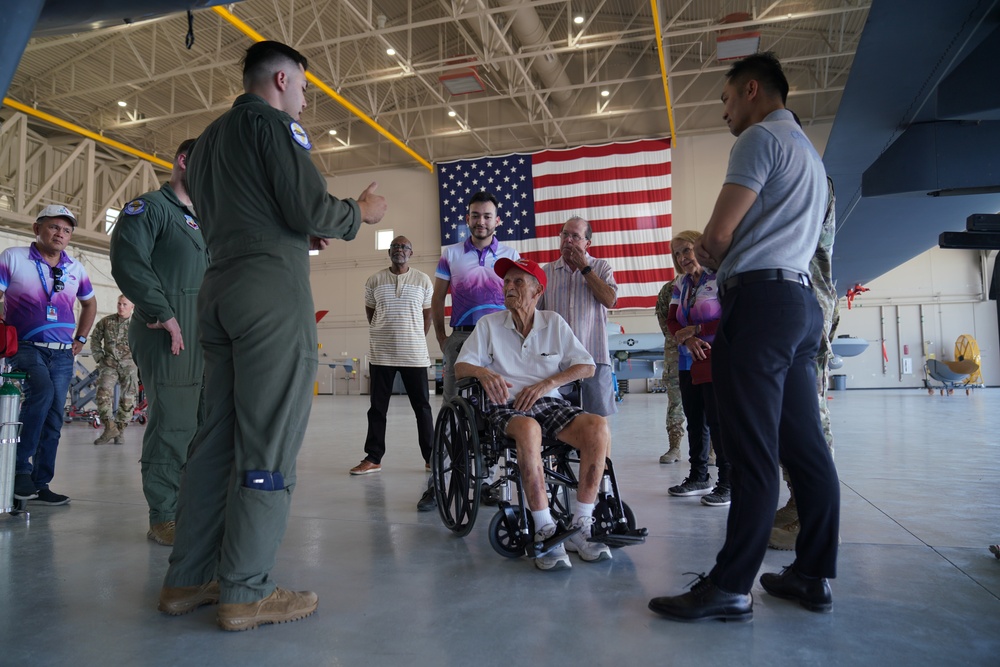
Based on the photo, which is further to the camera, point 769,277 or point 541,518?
point 541,518

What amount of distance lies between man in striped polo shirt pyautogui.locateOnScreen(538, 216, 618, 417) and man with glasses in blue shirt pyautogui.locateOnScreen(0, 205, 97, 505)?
253 cm

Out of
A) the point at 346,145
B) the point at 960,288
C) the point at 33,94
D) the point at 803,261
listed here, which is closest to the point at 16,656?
the point at 803,261

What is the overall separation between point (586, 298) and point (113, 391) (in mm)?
5772

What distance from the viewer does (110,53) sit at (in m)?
13.3

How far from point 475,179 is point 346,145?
4015 millimetres

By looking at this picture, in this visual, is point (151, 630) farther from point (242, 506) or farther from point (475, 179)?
point (475, 179)

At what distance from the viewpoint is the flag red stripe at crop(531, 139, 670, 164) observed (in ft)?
52.9

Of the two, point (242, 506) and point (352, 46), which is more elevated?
point (352, 46)

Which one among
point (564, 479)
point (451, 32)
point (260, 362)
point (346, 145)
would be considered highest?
point (451, 32)

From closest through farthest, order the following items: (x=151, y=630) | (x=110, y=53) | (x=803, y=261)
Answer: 1. (x=151, y=630)
2. (x=803, y=261)
3. (x=110, y=53)

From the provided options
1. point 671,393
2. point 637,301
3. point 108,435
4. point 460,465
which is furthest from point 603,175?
point 460,465

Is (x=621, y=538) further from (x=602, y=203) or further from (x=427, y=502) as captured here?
(x=602, y=203)

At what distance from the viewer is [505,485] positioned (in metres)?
2.44

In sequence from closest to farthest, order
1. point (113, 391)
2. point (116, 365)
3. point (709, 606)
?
point (709, 606)
point (113, 391)
point (116, 365)
